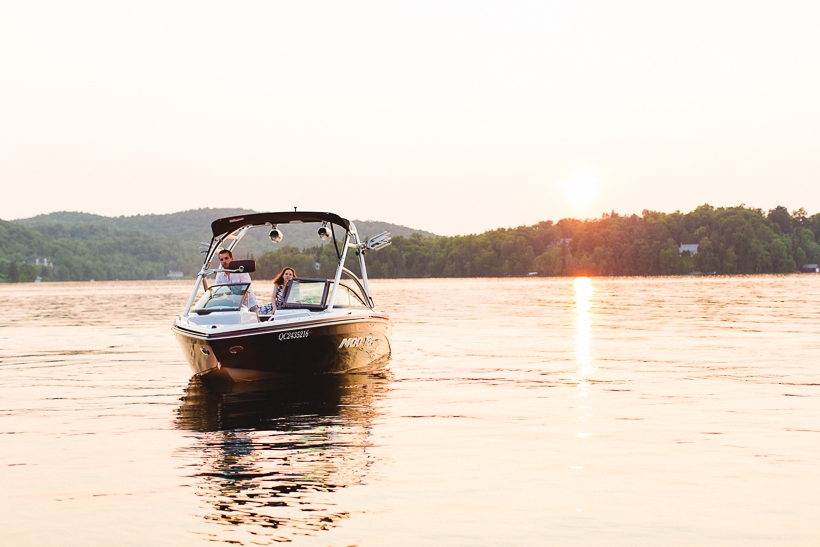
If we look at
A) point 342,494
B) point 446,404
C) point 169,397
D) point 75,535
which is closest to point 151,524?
point 75,535

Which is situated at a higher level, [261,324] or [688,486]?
[261,324]

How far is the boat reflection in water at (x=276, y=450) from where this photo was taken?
28.6 feet

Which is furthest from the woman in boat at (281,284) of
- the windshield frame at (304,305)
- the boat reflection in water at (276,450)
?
the boat reflection in water at (276,450)

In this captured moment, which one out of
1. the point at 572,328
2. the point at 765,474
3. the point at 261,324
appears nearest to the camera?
the point at 765,474

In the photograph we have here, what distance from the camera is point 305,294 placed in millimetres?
19703

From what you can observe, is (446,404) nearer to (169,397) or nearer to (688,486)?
(169,397)

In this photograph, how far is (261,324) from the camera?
57.3 ft

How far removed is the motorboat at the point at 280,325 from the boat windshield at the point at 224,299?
0.06 ft

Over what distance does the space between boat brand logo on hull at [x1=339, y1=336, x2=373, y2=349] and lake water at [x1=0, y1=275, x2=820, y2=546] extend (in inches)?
29.6

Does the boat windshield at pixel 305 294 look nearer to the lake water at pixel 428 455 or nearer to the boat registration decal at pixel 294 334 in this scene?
the boat registration decal at pixel 294 334

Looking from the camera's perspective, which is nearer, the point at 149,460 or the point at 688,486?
the point at 688,486

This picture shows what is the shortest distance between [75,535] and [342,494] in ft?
8.24

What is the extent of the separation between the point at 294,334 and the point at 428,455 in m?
6.75

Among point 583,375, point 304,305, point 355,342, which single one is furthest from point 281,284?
point 583,375
